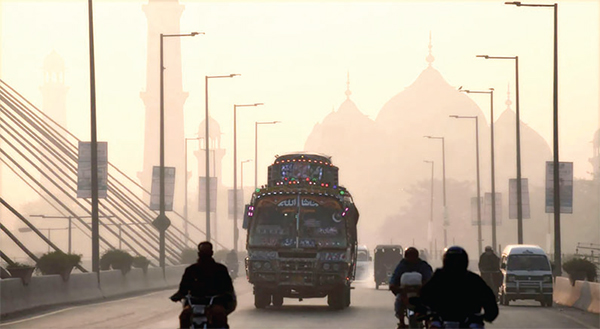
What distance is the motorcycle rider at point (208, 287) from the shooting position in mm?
15742

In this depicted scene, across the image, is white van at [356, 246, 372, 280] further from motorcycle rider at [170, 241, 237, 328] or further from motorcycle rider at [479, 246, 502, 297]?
motorcycle rider at [170, 241, 237, 328]

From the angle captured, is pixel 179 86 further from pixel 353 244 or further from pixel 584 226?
pixel 353 244

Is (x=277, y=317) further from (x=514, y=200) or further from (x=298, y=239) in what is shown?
(x=514, y=200)

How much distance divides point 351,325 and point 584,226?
5468 inches

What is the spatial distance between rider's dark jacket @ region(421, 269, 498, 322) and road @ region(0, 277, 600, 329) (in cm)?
1463

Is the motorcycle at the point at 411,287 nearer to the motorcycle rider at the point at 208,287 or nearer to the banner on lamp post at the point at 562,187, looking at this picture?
the motorcycle rider at the point at 208,287

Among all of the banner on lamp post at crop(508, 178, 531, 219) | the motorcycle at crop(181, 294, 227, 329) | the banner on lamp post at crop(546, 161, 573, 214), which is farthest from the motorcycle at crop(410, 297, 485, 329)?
the banner on lamp post at crop(508, 178, 531, 219)

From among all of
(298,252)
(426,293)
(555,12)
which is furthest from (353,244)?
(426,293)

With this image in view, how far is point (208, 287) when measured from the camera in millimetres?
16000

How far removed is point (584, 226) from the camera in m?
164

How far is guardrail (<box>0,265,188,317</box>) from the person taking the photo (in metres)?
32.1

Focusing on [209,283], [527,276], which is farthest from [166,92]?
[209,283]

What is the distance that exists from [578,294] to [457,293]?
2674 cm

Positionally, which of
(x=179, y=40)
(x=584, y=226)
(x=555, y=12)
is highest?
(x=179, y=40)
